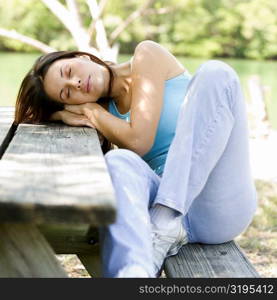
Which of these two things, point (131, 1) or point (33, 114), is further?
point (131, 1)

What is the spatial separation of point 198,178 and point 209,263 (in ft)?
0.85

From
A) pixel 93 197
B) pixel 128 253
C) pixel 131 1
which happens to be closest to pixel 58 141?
pixel 128 253

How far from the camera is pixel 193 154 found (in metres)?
1.95

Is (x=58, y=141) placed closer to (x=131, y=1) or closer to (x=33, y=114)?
(x=33, y=114)

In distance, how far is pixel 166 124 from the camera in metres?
2.42

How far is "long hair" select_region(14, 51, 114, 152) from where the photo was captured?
99.5 inches

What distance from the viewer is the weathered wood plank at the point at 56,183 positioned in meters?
1.35

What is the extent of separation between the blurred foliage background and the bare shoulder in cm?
2737

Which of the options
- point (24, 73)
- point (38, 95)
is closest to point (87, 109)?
point (38, 95)

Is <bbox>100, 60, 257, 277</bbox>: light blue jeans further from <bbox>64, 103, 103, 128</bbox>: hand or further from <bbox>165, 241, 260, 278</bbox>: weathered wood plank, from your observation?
<bbox>64, 103, 103, 128</bbox>: hand

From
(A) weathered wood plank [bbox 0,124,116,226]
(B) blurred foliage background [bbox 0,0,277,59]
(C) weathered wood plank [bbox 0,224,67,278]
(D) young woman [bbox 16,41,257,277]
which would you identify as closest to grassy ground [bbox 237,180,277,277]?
(D) young woman [bbox 16,41,257,277]

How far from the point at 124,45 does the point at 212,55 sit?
451 cm

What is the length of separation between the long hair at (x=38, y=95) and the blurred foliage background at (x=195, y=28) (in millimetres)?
27315

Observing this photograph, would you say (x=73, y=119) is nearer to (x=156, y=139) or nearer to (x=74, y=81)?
(x=74, y=81)
